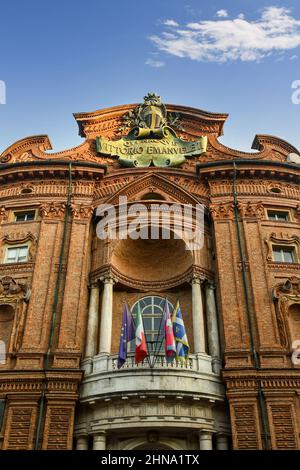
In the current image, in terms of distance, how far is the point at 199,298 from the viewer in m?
21.0

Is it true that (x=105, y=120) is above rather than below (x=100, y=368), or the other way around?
above

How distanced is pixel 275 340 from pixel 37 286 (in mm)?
10730

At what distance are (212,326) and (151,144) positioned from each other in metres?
11.7

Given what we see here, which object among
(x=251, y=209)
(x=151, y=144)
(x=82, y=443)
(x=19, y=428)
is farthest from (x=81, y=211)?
(x=82, y=443)

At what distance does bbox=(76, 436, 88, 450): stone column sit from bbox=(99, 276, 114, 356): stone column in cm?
330

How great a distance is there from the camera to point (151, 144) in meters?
26.7

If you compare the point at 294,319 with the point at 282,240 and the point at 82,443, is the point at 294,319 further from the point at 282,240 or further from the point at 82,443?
the point at 82,443

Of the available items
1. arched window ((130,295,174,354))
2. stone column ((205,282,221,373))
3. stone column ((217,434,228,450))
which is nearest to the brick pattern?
arched window ((130,295,174,354))

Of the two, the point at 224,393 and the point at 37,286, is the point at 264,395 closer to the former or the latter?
the point at 224,393

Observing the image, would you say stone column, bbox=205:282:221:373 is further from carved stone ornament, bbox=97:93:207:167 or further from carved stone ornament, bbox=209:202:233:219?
carved stone ornament, bbox=97:93:207:167

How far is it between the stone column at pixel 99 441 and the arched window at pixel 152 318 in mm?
4124

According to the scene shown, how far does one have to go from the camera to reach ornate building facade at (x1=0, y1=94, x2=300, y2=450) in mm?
17312
